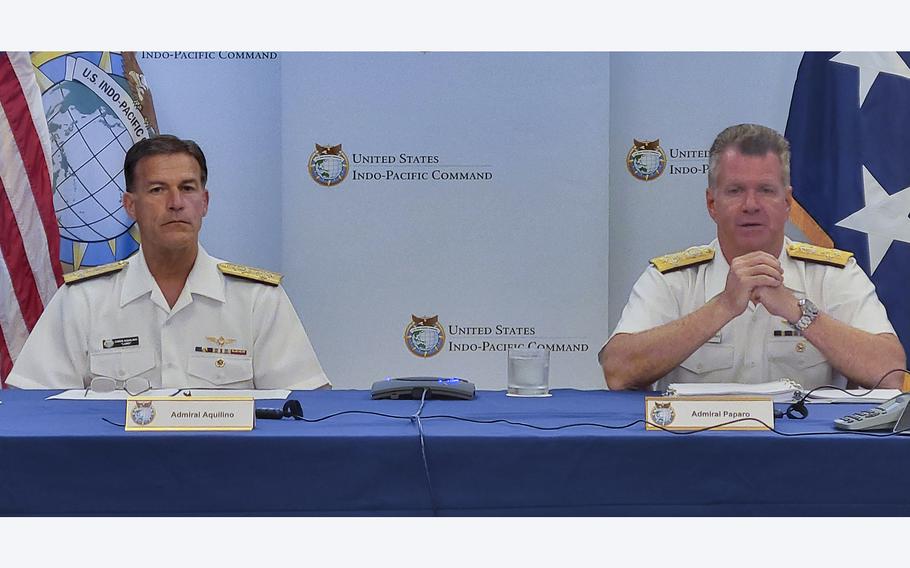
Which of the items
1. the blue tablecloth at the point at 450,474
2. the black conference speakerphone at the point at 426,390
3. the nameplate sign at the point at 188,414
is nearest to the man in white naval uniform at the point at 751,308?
the black conference speakerphone at the point at 426,390

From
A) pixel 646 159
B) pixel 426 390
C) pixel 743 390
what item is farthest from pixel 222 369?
pixel 646 159

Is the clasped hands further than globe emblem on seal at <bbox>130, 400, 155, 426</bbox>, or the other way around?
the clasped hands

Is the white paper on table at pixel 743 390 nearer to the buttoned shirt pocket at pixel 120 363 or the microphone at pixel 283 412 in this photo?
the microphone at pixel 283 412

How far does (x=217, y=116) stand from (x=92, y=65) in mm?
556

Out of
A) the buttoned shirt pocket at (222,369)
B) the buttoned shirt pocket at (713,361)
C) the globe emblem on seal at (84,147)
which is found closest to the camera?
the buttoned shirt pocket at (713,361)

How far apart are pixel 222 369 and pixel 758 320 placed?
1.78m

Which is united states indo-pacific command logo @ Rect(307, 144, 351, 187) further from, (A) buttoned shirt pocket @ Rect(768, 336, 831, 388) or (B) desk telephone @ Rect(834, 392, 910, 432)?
(B) desk telephone @ Rect(834, 392, 910, 432)

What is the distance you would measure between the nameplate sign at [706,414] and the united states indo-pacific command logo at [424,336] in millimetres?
2459

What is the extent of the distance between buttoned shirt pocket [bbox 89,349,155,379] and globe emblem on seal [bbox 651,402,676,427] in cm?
197

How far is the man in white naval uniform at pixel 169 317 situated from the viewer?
10.5 feet

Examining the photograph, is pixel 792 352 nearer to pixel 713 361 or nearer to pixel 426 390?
pixel 713 361

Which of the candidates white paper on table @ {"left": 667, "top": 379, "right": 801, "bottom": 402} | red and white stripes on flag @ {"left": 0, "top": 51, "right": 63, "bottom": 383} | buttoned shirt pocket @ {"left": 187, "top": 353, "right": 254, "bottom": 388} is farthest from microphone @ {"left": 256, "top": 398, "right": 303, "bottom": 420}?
red and white stripes on flag @ {"left": 0, "top": 51, "right": 63, "bottom": 383}

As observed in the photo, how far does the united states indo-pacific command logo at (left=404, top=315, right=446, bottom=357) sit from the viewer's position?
4.31 metres

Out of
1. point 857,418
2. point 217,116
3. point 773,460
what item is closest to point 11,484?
point 773,460
